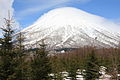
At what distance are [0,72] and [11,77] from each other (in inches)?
38.4

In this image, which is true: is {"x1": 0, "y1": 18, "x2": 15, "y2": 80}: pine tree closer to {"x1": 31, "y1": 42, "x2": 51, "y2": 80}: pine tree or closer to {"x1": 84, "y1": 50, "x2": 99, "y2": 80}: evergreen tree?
{"x1": 31, "y1": 42, "x2": 51, "y2": 80}: pine tree

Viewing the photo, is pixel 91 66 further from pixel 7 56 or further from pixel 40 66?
pixel 7 56

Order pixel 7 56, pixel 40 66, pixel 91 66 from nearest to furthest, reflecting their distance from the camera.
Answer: pixel 7 56
pixel 40 66
pixel 91 66

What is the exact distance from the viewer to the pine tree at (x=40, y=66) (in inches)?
820

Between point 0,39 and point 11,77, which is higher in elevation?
point 0,39

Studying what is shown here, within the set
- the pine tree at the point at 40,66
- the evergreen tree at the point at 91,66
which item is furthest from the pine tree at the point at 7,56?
the evergreen tree at the point at 91,66

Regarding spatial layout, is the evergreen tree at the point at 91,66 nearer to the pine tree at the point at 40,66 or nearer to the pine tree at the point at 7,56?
the pine tree at the point at 40,66

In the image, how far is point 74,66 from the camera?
4016 cm

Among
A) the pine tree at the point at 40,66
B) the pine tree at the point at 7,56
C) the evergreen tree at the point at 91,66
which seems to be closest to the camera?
the pine tree at the point at 7,56

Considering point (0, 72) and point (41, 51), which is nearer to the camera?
point (0, 72)

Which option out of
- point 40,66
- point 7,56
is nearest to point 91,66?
point 40,66

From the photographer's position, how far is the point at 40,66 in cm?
2105

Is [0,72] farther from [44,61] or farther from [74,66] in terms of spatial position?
[74,66]

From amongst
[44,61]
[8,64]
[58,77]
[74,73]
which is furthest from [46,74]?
[74,73]
